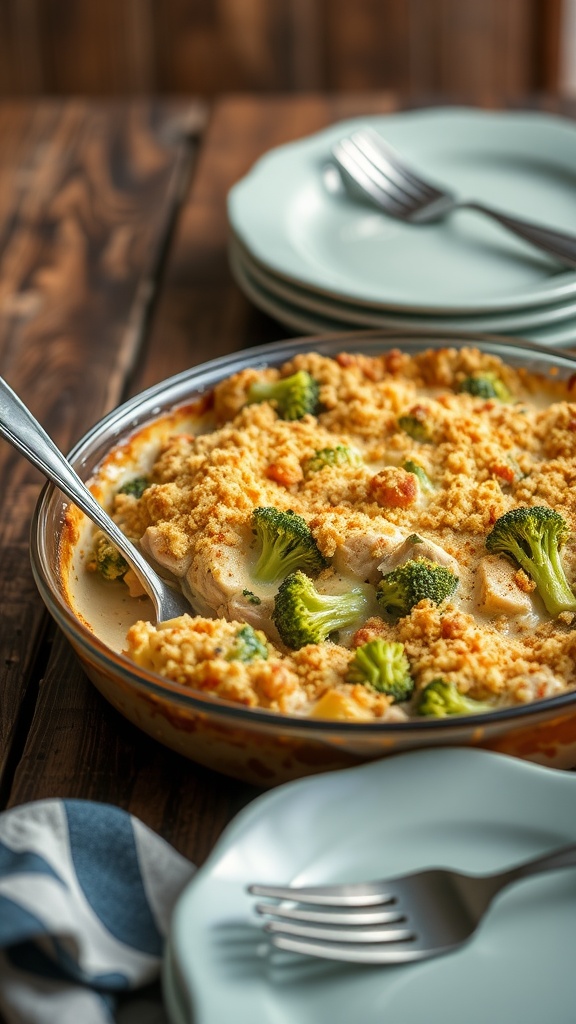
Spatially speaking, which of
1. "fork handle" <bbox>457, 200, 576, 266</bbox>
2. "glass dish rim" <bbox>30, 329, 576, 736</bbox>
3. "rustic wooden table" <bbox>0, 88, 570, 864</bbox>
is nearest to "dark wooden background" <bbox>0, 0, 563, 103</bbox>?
"rustic wooden table" <bbox>0, 88, 570, 864</bbox>

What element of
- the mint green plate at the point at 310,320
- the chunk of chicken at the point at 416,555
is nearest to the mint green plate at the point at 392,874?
the chunk of chicken at the point at 416,555

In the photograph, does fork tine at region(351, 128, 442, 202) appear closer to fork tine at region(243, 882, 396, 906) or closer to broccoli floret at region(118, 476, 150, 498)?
broccoli floret at region(118, 476, 150, 498)

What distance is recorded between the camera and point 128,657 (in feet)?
6.36

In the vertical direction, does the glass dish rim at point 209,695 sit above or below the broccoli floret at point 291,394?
above

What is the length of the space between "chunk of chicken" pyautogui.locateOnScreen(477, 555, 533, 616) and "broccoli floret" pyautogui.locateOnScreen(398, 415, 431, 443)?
46 centimetres

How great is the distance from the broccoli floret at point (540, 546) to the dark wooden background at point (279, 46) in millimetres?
5033

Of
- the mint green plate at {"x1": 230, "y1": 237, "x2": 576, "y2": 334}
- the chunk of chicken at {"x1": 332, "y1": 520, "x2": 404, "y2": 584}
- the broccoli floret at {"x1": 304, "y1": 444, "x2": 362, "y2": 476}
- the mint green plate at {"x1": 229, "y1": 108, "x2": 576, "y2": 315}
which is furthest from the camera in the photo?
the mint green plate at {"x1": 229, "y1": 108, "x2": 576, "y2": 315}

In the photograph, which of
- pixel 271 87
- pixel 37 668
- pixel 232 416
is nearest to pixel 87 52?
pixel 271 87

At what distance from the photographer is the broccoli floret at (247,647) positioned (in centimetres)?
190

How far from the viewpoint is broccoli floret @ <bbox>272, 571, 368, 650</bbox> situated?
1.99 m

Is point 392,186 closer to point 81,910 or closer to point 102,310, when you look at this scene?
point 102,310

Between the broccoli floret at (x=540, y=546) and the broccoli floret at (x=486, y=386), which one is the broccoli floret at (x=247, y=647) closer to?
the broccoli floret at (x=540, y=546)

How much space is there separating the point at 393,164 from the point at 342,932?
2689mm

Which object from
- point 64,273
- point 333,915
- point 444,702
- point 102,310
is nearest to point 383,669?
point 444,702
